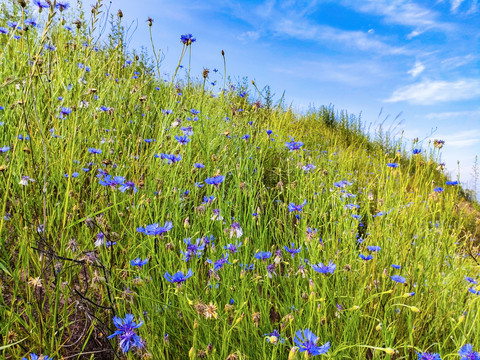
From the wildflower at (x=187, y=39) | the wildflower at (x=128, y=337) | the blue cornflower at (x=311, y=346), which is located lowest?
the wildflower at (x=128, y=337)

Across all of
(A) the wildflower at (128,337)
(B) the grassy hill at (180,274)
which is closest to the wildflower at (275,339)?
(B) the grassy hill at (180,274)

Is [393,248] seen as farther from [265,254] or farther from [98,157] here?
[98,157]

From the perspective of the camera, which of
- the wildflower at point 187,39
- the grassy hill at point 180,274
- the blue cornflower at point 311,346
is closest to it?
the blue cornflower at point 311,346

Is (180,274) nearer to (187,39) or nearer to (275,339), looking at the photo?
(275,339)

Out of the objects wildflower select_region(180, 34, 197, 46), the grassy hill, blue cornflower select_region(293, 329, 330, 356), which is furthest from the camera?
wildflower select_region(180, 34, 197, 46)

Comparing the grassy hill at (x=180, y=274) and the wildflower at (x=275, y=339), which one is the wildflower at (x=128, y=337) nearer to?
the grassy hill at (x=180, y=274)

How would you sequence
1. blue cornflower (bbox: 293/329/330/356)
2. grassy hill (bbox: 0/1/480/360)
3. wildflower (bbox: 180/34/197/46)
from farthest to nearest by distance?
1. wildflower (bbox: 180/34/197/46)
2. grassy hill (bbox: 0/1/480/360)
3. blue cornflower (bbox: 293/329/330/356)

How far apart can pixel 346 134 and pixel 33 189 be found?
279 inches

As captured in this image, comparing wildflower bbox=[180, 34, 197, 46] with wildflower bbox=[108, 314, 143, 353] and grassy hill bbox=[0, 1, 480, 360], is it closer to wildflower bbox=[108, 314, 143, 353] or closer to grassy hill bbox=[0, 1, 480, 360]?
grassy hill bbox=[0, 1, 480, 360]

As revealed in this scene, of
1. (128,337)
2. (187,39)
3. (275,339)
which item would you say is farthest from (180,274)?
(187,39)

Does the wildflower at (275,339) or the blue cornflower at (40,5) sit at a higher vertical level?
the blue cornflower at (40,5)

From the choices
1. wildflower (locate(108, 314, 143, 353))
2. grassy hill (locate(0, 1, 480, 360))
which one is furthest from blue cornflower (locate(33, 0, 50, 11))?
wildflower (locate(108, 314, 143, 353))

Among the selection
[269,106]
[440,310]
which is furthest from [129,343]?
[269,106]

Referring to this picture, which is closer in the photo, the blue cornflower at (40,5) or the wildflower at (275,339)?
the wildflower at (275,339)
